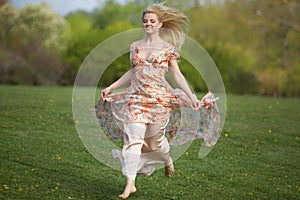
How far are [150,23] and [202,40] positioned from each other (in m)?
24.3

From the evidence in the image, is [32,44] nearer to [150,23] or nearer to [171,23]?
[171,23]

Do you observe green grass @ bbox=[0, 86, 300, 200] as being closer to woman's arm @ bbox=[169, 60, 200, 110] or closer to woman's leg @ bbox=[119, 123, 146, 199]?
woman's leg @ bbox=[119, 123, 146, 199]

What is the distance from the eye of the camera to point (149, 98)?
5645 millimetres

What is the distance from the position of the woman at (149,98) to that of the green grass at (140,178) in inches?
21.2

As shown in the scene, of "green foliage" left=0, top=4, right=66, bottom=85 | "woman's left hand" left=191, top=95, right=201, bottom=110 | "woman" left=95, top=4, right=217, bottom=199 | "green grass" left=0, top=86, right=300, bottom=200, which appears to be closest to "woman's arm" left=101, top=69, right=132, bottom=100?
"woman" left=95, top=4, right=217, bottom=199

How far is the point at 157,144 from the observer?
587 centimetres

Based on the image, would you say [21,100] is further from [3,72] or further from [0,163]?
[3,72]

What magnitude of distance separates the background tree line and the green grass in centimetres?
983

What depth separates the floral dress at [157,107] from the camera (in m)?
5.65

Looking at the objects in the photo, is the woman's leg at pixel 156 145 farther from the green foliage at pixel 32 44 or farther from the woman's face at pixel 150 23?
the green foliage at pixel 32 44

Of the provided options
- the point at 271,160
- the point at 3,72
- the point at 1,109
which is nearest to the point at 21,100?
the point at 1,109

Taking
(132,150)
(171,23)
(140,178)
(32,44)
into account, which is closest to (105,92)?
(132,150)

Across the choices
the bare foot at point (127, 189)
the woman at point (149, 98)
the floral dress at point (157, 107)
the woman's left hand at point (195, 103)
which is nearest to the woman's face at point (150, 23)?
the woman at point (149, 98)

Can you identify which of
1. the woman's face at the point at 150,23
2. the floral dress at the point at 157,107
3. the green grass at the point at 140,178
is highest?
the woman's face at the point at 150,23
